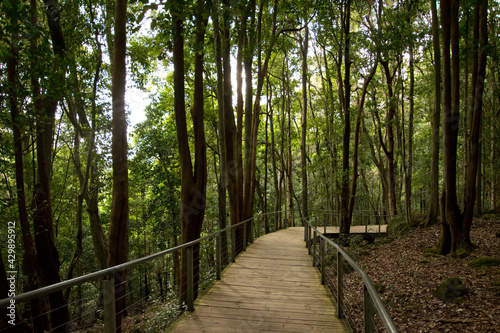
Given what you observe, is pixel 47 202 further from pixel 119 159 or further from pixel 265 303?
pixel 265 303

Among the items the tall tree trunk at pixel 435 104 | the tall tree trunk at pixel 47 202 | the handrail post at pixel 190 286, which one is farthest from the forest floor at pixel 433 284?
the tall tree trunk at pixel 47 202

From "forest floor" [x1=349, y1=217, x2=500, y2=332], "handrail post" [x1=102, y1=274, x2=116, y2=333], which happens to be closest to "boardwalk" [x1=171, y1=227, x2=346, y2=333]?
"handrail post" [x1=102, y1=274, x2=116, y2=333]

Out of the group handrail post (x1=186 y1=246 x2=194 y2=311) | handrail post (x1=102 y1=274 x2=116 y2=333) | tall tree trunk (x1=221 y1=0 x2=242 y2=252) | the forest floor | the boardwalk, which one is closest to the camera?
handrail post (x1=102 y1=274 x2=116 y2=333)

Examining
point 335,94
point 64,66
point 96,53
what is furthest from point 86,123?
point 335,94

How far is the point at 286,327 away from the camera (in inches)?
167

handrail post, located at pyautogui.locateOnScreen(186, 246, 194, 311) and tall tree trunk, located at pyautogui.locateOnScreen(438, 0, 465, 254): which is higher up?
tall tree trunk, located at pyautogui.locateOnScreen(438, 0, 465, 254)

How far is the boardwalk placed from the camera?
4281mm

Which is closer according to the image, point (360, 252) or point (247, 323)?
point (247, 323)

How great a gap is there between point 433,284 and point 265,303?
4203 mm

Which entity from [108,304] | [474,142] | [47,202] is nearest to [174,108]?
[47,202]

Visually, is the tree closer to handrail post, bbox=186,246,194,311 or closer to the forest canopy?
the forest canopy

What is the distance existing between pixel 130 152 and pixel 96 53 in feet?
19.6

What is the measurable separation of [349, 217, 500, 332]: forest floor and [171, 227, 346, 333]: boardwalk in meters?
1.74

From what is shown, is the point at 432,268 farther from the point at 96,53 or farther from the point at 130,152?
the point at 130,152
